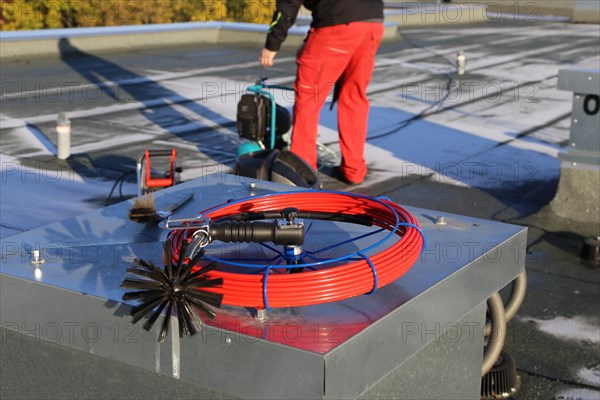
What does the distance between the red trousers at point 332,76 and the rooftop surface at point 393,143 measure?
57cm

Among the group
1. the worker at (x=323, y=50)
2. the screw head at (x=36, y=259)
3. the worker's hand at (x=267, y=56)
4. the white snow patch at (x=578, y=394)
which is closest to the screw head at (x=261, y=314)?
the screw head at (x=36, y=259)

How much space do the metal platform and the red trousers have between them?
11.8 feet

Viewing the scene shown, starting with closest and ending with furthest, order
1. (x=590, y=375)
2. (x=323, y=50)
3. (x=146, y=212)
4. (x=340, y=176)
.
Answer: (x=146, y=212) < (x=590, y=375) < (x=323, y=50) < (x=340, y=176)

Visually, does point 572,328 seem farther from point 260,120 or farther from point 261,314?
point 260,120

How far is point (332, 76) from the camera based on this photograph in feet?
24.3

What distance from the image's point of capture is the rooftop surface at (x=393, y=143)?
16.6 ft

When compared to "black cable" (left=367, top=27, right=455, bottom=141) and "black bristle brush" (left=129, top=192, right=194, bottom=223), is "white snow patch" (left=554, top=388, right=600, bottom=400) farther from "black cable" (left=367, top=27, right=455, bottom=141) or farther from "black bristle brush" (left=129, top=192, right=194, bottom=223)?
"black cable" (left=367, top=27, right=455, bottom=141)

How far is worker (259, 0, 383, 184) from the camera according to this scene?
731cm

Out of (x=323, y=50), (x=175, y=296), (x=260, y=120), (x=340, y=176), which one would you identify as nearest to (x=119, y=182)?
(x=260, y=120)

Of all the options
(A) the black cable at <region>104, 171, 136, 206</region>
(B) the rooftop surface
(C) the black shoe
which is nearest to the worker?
(C) the black shoe

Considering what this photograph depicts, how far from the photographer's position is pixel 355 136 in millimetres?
7816

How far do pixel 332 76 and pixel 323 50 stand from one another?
22 centimetres

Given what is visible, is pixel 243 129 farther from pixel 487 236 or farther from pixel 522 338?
pixel 487 236

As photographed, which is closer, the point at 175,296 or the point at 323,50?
the point at 175,296
